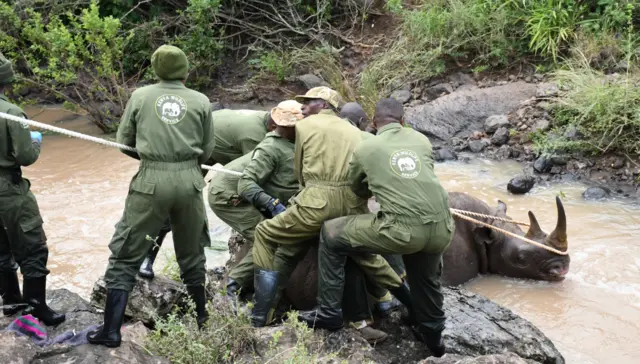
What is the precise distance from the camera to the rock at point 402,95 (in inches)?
495

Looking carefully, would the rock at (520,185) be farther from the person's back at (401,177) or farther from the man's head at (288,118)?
the person's back at (401,177)

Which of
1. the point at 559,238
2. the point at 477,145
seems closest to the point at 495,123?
the point at 477,145

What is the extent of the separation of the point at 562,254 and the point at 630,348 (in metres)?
1.15

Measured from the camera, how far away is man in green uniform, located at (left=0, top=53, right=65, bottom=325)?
4363 millimetres

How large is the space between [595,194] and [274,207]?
223 inches

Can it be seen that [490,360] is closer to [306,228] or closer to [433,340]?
[433,340]

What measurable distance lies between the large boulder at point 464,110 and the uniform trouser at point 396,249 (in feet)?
23.2

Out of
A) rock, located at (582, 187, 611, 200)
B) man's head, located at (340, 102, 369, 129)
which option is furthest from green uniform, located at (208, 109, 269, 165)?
rock, located at (582, 187, 611, 200)

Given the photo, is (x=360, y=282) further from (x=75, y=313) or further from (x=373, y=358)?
(x=75, y=313)

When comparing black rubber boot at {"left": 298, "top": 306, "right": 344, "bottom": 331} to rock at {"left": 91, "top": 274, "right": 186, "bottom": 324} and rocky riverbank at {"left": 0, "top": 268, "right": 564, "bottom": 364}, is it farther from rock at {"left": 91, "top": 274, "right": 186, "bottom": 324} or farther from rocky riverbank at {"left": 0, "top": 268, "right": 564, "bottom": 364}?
rock at {"left": 91, "top": 274, "right": 186, "bottom": 324}

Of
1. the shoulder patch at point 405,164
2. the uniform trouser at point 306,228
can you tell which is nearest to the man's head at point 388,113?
the shoulder patch at point 405,164

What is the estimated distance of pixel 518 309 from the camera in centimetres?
625

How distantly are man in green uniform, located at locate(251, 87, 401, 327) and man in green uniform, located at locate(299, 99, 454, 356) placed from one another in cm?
15

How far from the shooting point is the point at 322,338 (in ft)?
14.8
